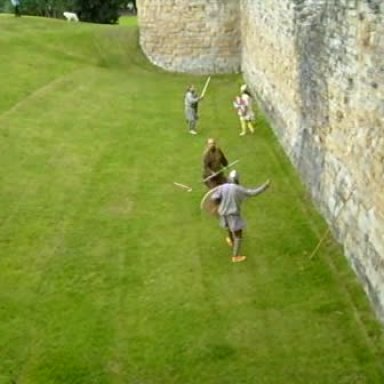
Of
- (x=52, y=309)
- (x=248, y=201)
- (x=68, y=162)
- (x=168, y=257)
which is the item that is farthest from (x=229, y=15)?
(x=52, y=309)

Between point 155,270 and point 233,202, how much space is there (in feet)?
5.10

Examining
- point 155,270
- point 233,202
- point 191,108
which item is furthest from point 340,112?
point 191,108

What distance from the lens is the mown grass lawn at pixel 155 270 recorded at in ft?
28.9

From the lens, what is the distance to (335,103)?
11609mm

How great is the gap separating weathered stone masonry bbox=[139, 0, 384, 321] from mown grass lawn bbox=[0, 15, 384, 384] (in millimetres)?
475

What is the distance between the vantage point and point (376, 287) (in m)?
9.49

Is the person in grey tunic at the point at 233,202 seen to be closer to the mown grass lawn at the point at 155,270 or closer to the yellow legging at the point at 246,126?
the mown grass lawn at the point at 155,270

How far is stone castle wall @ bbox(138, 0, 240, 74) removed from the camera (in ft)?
82.1

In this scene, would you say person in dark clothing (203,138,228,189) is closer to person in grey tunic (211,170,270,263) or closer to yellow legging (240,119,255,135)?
person in grey tunic (211,170,270,263)

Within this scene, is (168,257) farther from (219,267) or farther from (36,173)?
(36,173)

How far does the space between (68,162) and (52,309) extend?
6437mm

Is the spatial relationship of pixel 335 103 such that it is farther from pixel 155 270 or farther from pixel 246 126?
pixel 246 126

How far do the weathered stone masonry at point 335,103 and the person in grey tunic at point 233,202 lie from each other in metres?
1.41

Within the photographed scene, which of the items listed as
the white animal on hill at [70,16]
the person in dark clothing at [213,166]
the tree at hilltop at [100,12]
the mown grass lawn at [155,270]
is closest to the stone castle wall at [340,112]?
the mown grass lawn at [155,270]
